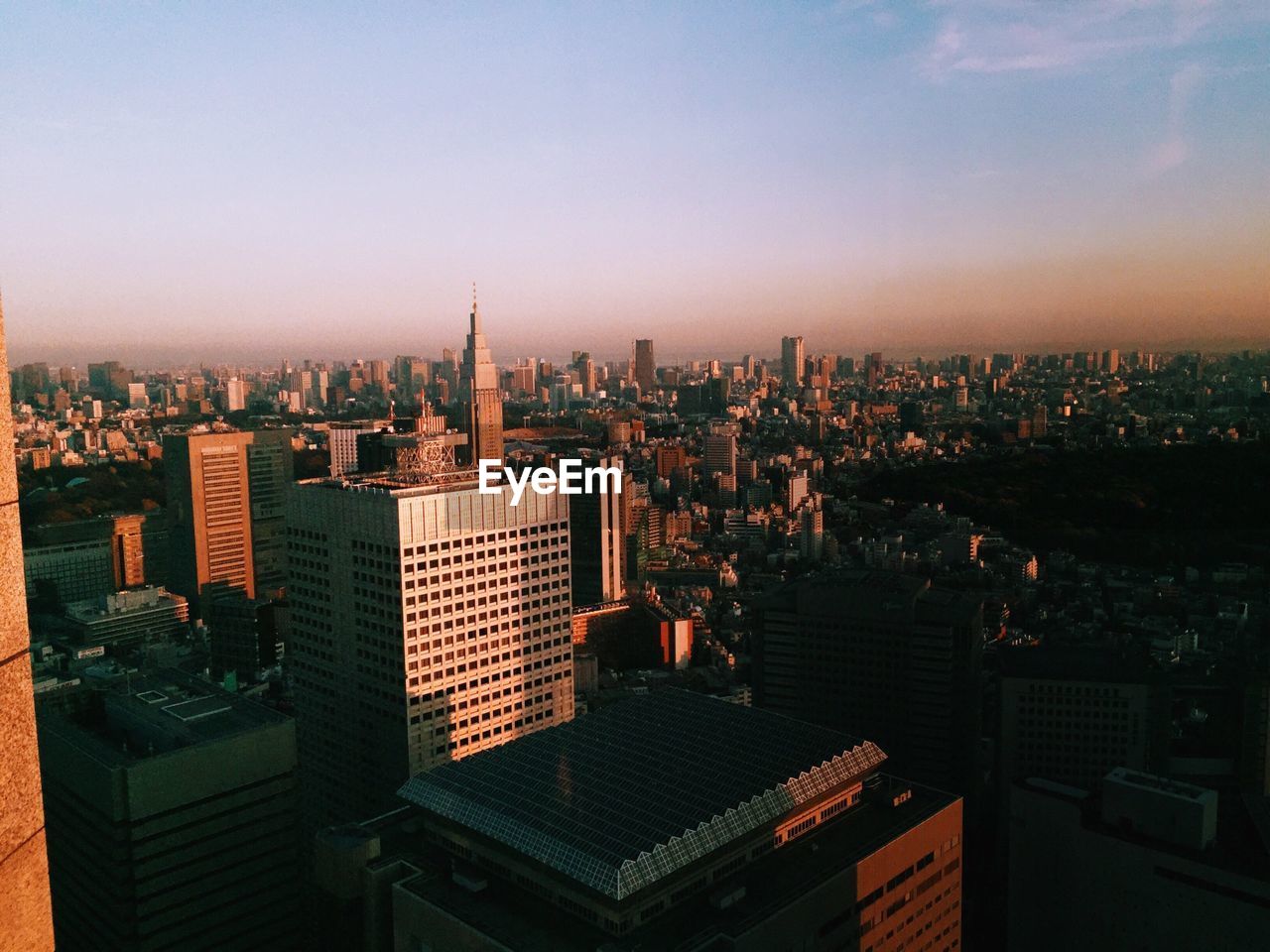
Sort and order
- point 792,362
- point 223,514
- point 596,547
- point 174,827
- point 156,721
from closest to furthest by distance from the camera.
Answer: point 174,827
point 156,721
point 596,547
point 223,514
point 792,362

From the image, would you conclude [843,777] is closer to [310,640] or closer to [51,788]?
[310,640]

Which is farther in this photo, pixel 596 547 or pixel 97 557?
pixel 596 547

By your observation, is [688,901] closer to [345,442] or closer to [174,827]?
[174,827]

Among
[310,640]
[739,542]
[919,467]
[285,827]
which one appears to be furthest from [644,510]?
[285,827]

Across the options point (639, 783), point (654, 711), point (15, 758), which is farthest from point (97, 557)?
point (15, 758)

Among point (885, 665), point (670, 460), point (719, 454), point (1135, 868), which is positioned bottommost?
point (1135, 868)

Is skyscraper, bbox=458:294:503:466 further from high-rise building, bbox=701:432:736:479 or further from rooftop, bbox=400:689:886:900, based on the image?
rooftop, bbox=400:689:886:900

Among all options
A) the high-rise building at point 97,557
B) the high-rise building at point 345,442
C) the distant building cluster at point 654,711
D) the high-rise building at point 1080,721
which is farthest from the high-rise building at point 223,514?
the high-rise building at point 1080,721
